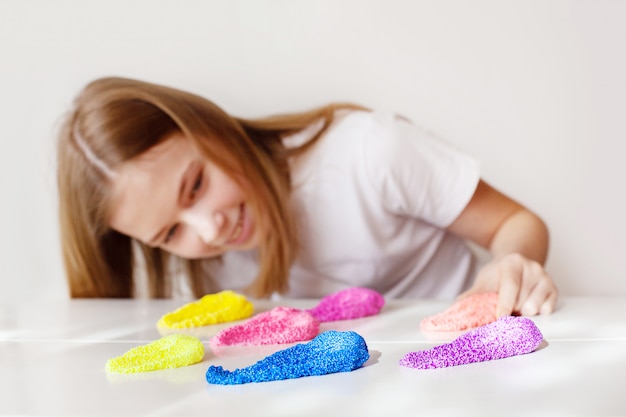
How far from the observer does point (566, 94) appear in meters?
1.68

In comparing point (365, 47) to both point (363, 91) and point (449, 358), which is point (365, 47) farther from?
point (449, 358)

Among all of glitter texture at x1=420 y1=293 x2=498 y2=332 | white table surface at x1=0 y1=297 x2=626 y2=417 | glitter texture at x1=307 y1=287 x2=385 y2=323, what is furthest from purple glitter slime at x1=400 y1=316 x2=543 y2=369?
glitter texture at x1=307 y1=287 x2=385 y2=323

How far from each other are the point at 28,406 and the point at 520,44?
53.3 inches

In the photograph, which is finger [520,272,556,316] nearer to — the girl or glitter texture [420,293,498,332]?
glitter texture [420,293,498,332]

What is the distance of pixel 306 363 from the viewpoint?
66 centimetres

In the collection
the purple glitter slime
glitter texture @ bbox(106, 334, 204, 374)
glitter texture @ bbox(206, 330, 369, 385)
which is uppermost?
the purple glitter slime

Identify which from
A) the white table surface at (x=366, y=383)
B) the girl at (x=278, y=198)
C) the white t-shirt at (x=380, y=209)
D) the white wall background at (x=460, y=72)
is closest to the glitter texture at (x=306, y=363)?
the white table surface at (x=366, y=383)

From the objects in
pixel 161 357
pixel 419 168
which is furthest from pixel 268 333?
pixel 419 168

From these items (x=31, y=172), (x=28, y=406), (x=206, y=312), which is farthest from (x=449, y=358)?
(x=31, y=172)

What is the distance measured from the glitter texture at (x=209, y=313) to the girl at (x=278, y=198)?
33 centimetres

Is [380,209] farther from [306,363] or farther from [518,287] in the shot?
[306,363]

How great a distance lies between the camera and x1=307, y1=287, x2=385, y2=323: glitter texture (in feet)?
3.26

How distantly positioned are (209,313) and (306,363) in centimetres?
40

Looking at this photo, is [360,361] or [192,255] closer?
[360,361]
